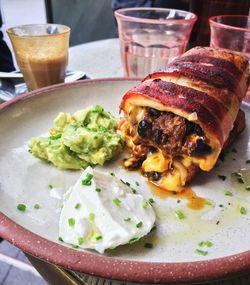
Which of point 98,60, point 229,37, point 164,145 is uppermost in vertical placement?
point 229,37

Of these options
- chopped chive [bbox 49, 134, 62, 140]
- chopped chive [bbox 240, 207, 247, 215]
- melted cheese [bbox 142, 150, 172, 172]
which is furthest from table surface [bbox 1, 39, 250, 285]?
chopped chive [bbox 240, 207, 247, 215]

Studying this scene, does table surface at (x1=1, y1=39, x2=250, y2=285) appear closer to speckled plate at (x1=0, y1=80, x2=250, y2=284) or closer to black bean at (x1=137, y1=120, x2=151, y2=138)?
speckled plate at (x1=0, y1=80, x2=250, y2=284)

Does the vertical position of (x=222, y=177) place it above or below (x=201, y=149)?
below

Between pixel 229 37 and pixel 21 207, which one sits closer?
pixel 21 207

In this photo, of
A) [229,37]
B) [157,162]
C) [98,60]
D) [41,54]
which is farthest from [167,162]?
[98,60]

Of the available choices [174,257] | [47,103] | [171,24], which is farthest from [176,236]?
[171,24]

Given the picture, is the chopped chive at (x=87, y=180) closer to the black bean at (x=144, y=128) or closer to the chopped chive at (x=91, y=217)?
the chopped chive at (x=91, y=217)

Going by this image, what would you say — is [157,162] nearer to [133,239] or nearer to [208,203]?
[208,203]

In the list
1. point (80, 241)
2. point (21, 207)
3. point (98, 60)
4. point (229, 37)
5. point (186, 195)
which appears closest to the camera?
point (80, 241)
